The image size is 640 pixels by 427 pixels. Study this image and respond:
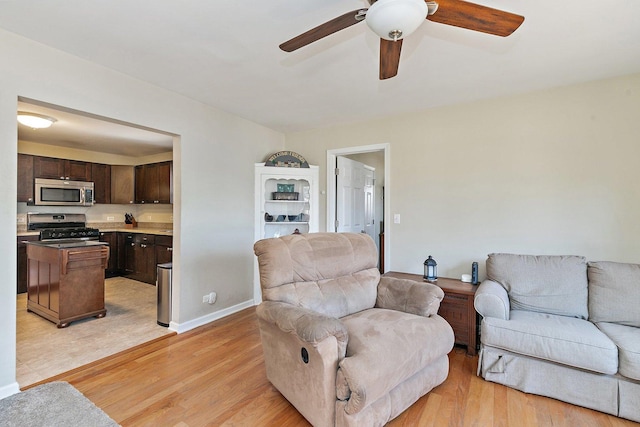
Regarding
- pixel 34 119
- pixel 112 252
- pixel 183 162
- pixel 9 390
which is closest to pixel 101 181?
pixel 112 252

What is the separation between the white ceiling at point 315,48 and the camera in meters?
1.82

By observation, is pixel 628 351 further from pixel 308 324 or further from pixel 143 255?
pixel 143 255

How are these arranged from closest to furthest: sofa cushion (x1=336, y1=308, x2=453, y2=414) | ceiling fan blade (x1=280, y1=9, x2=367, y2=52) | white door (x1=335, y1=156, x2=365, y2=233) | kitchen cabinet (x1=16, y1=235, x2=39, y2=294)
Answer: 1. ceiling fan blade (x1=280, y1=9, x2=367, y2=52)
2. sofa cushion (x1=336, y1=308, x2=453, y2=414)
3. white door (x1=335, y1=156, x2=365, y2=233)
4. kitchen cabinet (x1=16, y1=235, x2=39, y2=294)

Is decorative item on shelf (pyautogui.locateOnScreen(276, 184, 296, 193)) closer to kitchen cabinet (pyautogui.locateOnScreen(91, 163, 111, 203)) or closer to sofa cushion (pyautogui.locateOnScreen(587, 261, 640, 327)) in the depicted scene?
sofa cushion (pyautogui.locateOnScreen(587, 261, 640, 327))

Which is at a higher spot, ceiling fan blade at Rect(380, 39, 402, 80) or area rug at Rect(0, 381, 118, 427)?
ceiling fan blade at Rect(380, 39, 402, 80)

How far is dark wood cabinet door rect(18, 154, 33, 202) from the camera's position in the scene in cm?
461

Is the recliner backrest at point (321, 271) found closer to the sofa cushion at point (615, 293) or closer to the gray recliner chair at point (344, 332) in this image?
the gray recliner chair at point (344, 332)

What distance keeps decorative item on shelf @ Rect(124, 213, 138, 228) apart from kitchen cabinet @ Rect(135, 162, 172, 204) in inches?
24.3

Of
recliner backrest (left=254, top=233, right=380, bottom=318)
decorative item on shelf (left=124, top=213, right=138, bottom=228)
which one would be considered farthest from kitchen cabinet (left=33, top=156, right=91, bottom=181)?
recliner backrest (left=254, top=233, right=380, bottom=318)

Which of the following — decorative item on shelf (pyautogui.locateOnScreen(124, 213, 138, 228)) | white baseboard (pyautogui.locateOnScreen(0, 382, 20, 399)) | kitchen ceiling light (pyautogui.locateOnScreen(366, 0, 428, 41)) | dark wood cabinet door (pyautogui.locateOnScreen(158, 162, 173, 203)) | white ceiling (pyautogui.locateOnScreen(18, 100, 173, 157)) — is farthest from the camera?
decorative item on shelf (pyautogui.locateOnScreen(124, 213, 138, 228))

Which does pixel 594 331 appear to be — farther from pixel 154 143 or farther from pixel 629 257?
pixel 154 143

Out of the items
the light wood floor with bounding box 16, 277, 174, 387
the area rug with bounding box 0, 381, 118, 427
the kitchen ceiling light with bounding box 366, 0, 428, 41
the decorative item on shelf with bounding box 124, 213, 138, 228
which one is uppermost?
the kitchen ceiling light with bounding box 366, 0, 428, 41

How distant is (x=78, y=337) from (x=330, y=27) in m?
3.62

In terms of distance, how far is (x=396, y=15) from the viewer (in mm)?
1339
